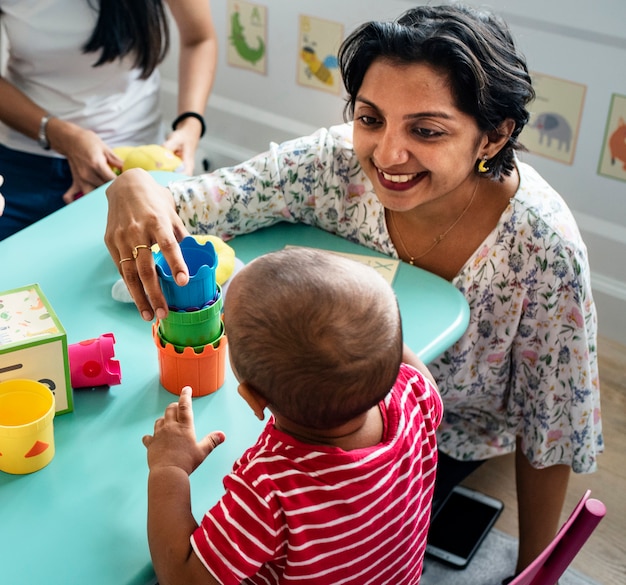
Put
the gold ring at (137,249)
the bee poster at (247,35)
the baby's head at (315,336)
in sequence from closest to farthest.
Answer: the baby's head at (315,336), the gold ring at (137,249), the bee poster at (247,35)

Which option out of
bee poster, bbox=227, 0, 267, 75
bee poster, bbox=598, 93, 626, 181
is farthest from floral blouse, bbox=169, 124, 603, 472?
bee poster, bbox=227, 0, 267, 75

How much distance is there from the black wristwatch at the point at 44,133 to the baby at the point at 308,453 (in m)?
1.15

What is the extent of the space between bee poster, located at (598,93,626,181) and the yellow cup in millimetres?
1605

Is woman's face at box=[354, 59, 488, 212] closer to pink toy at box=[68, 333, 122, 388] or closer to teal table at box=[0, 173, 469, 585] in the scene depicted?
teal table at box=[0, 173, 469, 585]

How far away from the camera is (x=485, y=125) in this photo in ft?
4.25

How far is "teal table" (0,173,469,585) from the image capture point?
0.91 metres

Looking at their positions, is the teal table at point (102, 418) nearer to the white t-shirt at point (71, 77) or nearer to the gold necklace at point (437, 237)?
the gold necklace at point (437, 237)

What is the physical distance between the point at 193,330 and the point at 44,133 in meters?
1.03

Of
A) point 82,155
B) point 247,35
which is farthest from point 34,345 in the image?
point 247,35

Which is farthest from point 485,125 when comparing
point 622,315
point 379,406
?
point 622,315

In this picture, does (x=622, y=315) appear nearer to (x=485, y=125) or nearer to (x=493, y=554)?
(x=493, y=554)

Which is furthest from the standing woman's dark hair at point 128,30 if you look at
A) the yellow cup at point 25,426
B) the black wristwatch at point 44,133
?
the yellow cup at point 25,426

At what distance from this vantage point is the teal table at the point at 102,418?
0.91 m

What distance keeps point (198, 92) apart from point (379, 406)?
1.37 meters
